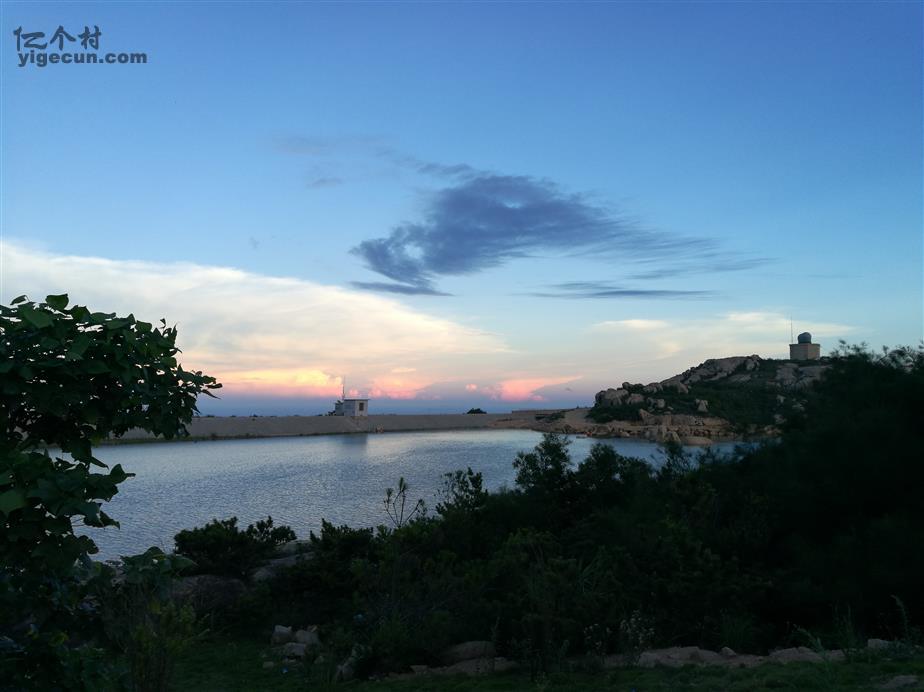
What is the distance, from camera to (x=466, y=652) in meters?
7.50

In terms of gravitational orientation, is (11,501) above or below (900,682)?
above

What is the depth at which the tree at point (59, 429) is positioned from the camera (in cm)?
228

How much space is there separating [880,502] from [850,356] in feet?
13.9

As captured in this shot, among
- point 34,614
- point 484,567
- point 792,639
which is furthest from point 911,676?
point 34,614

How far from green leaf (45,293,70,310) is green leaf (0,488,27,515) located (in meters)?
0.83

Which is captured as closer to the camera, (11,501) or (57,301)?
(11,501)

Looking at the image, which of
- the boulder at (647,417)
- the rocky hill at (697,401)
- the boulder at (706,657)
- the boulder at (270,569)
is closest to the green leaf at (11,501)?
the boulder at (706,657)

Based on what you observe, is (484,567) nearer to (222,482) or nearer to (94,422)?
(94,422)

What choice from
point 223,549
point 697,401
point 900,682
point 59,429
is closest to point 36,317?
point 59,429

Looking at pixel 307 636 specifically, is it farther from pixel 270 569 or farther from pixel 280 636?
pixel 270 569

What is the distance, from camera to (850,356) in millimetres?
12242

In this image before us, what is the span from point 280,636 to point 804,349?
51.0m

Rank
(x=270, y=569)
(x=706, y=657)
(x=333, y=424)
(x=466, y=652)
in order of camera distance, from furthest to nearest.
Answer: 1. (x=333, y=424)
2. (x=270, y=569)
3. (x=466, y=652)
4. (x=706, y=657)

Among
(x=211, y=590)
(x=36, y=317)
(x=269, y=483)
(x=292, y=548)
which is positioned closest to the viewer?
(x=36, y=317)
